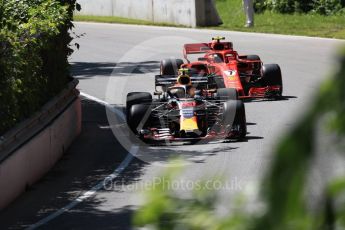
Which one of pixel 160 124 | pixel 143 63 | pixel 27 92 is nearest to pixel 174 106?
pixel 160 124

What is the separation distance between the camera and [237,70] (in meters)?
20.3

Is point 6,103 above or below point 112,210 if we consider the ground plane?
above

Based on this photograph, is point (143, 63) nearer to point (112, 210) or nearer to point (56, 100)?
point (56, 100)

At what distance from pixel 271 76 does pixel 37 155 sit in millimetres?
8668

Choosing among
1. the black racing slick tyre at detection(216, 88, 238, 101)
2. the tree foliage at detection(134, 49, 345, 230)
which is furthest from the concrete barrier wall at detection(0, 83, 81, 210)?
the tree foliage at detection(134, 49, 345, 230)

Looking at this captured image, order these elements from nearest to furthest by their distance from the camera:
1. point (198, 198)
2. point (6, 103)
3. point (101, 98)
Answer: point (198, 198) → point (6, 103) → point (101, 98)

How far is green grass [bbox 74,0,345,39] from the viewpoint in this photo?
121ft

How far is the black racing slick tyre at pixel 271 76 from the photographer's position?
67.4 feet

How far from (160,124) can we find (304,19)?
88.4ft

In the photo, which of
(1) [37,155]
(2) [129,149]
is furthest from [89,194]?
(2) [129,149]

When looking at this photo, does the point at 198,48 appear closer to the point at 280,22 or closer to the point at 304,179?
the point at 304,179

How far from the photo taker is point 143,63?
98.4 ft

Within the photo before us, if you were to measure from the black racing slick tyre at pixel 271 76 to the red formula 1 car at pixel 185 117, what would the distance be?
173 inches

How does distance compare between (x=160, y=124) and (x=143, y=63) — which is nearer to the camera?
(x=160, y=124)
